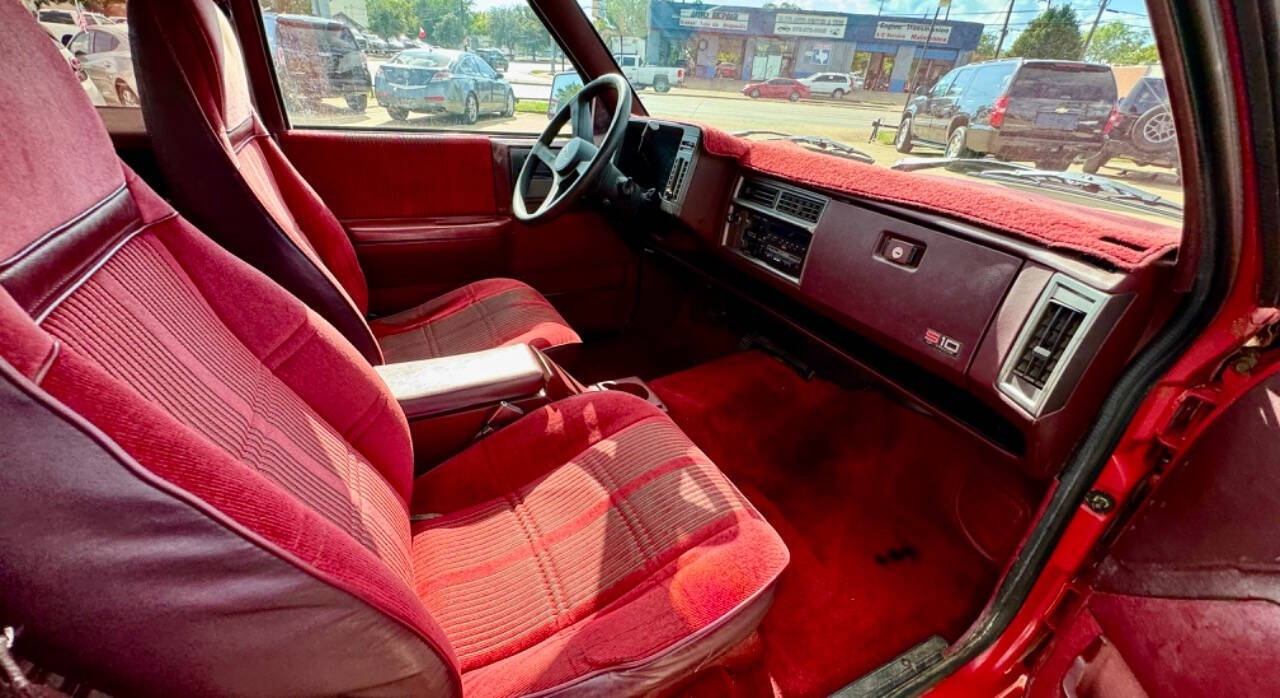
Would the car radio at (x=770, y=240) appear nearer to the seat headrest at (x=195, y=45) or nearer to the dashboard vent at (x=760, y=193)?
the dashboard vent at (x=760, y=193)

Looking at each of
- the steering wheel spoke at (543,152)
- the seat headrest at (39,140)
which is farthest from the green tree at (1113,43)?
the steering wheel spoke at (543,152)

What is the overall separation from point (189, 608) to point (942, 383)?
141 cm

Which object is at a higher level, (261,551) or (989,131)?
(989,131)

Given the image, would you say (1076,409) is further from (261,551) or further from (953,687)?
(261,551)

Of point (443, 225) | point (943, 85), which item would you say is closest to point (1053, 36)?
point (943, 85)

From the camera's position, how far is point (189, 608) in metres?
0.38

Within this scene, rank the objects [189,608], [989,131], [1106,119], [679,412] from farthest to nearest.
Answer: [679,412] → [989,131] → [1106,119] → [189,608]

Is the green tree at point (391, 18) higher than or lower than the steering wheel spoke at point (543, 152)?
higher

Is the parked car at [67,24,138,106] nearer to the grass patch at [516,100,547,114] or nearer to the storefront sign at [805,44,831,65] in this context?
the grass patch at [516,100,547,114]

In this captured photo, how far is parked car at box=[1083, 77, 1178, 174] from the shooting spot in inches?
30.0

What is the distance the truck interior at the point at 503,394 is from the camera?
0.39m

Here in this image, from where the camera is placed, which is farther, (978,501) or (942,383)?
(978,501)

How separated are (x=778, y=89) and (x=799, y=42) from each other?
150mm

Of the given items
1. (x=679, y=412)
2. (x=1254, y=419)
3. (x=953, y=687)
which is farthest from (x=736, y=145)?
(x=953, y=687)
